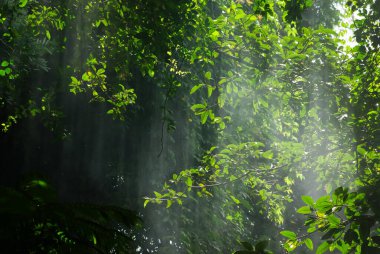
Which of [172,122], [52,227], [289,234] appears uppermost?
[172,122]

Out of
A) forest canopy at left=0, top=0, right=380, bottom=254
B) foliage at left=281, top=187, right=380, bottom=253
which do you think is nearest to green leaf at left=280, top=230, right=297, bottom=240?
forest canopy at left=0, top=0, right=380, bottom=254

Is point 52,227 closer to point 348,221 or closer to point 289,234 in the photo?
point 289,234

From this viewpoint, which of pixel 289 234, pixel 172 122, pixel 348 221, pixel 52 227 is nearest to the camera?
pixel 52 227

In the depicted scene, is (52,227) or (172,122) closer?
(52,227)

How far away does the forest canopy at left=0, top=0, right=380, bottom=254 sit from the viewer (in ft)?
7.63

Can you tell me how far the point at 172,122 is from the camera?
4.08 meters

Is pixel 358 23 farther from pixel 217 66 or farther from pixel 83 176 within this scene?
pixel 83 176

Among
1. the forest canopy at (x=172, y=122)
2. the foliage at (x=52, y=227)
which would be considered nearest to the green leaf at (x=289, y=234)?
the forest canopy at (x=172, y=122)

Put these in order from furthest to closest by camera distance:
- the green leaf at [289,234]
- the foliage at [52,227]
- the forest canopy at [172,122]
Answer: the green leaf at [289,234] < the forest canopy at [172,122] < the foliage at [52,227]

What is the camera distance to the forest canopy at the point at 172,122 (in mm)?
2324

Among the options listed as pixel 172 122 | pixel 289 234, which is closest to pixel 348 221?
pixel 289 234

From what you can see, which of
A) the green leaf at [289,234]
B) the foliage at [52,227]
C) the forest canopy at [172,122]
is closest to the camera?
the foliage at [52,227]

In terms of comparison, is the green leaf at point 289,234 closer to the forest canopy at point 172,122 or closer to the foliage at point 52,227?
the forest canopy at point 172,122

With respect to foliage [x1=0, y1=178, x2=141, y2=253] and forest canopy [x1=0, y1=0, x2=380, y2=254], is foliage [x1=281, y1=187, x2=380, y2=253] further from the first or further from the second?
foliage [x1=0, y1=178, x2=141, y2=253]
